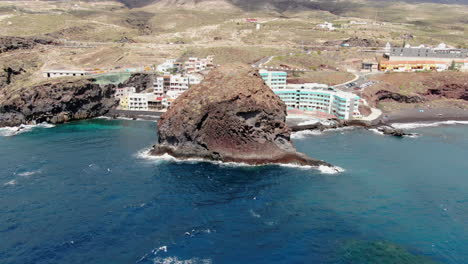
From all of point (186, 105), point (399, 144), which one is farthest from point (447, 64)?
point (186, 105)

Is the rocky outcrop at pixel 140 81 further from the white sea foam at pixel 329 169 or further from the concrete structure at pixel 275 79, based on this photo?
the white sea foam at pixel 329 169

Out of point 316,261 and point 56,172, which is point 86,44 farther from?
point 316,261

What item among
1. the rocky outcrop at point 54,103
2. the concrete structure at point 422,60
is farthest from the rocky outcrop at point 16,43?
the concrete structure at point 422,60

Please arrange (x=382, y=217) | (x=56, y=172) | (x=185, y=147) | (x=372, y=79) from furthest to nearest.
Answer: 1. (x=372, y=79)
2. (x=185, y=147)
3. (x=56, y=172)
4. (x=382, y=217)

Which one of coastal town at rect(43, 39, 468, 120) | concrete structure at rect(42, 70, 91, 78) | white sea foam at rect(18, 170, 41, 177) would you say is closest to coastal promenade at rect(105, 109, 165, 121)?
coastal town at rect(43, 39, 468, 120)

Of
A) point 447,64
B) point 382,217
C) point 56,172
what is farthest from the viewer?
point 447,64

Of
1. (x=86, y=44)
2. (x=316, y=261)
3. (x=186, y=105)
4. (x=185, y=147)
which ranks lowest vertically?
(x=316, y=261)

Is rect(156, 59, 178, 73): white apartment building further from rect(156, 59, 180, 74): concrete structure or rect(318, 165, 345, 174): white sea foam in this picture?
rect(318, 165, 345, 174): white sea foam
